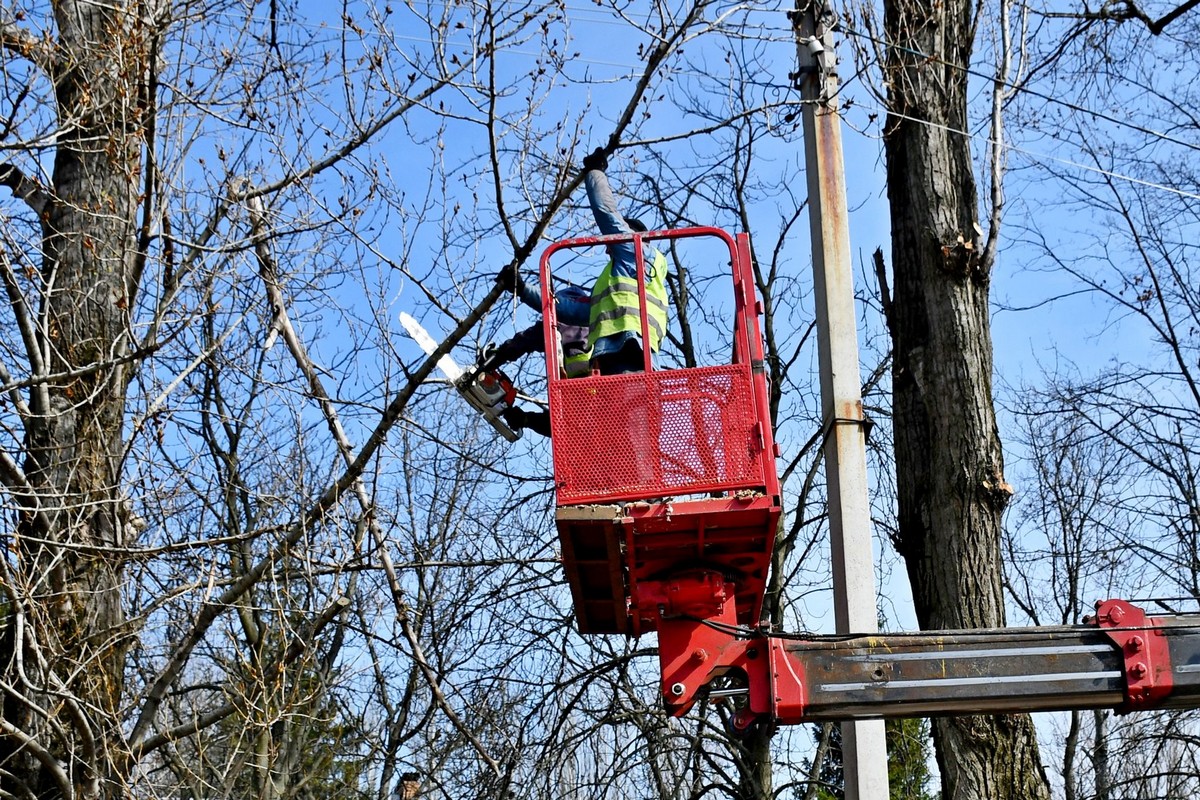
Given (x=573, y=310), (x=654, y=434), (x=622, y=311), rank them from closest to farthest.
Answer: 1. (x=654, y=434)
2. (x=622, y=311)
3. (x=573, y=310)

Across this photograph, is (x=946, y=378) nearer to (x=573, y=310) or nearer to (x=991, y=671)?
(x=573, y=310)

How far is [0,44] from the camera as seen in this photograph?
807 cm

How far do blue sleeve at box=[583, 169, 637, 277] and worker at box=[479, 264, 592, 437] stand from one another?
0.40 metres

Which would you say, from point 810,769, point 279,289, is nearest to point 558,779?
point 810,769

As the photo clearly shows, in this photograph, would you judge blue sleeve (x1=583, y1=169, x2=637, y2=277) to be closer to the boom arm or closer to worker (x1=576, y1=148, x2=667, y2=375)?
worker (x1=576, y1=148, x2=667, y2=375)

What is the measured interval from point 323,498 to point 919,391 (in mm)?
3825

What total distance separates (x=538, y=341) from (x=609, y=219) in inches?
38.1

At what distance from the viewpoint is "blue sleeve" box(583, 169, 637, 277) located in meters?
6.64

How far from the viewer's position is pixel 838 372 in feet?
20.0

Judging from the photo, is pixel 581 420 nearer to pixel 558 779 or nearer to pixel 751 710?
pixel 751 710

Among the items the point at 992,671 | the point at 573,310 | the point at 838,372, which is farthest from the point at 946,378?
the point at 992,671

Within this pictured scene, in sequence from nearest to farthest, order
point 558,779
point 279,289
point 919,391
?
point 919,391, point 279,289, point 558,779

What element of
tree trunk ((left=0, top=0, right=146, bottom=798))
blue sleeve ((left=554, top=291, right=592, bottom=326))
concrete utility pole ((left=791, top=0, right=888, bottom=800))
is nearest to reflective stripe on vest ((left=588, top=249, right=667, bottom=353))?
blue sleeve ((left=554, top=291, right=592, bottom=326))

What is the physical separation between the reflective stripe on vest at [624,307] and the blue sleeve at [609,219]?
0.19ft
